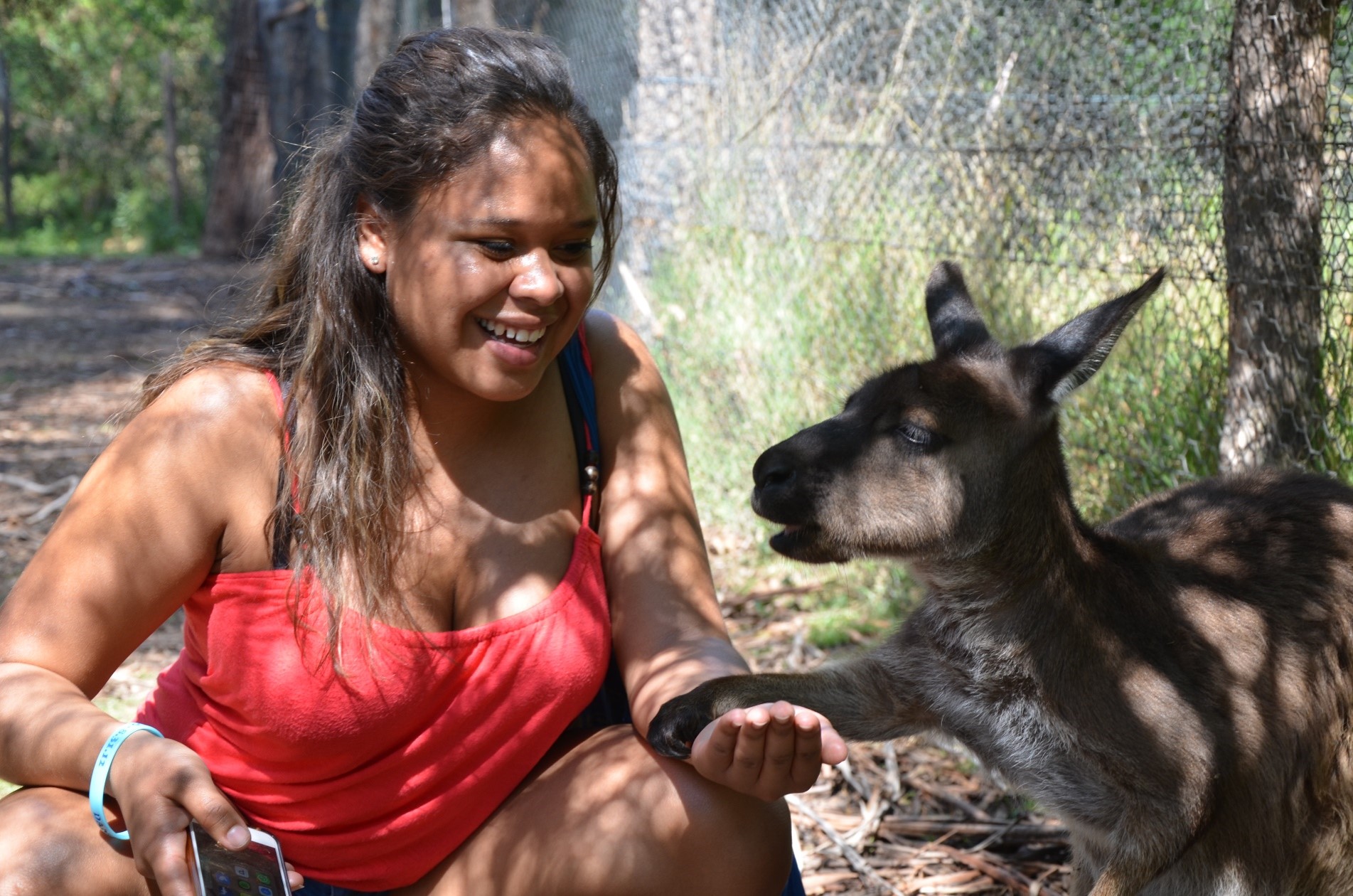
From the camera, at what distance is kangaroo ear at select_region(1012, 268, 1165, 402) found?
2389 millimetres

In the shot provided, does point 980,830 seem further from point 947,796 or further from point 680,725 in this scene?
point 680,725

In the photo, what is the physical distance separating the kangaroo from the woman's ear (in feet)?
2.84

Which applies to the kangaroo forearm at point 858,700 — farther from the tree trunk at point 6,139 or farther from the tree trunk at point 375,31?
the tree trunk at point 6,139

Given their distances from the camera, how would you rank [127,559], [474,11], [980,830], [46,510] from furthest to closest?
[474,11] < [46,510] < [980,830] < [127,559]

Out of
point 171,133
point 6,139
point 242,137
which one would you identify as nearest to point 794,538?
point 242,137

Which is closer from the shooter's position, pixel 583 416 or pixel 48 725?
pixel 48 725

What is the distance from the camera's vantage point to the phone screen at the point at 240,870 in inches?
82.2

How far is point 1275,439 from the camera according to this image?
321 centimetres

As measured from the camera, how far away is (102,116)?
Answer: 26.9m

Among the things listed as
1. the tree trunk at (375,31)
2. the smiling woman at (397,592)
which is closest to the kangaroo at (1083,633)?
the smiling woman at (397,592)

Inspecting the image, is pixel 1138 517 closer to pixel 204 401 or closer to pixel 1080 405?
pixel 1080 405

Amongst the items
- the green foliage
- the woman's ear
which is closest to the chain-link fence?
the woman's ear

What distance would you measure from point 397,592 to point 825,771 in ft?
5.69

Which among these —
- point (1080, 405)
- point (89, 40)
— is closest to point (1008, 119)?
point (1080, 405)
